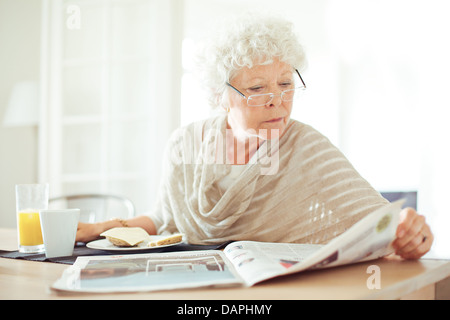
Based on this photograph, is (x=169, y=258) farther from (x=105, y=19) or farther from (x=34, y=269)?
(x=105, y=19)

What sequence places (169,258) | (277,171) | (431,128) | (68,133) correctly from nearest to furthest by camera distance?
(169,258) < (277,171) < (68,133) < (431,128)

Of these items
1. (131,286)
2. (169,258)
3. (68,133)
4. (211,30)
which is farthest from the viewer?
(68,133)

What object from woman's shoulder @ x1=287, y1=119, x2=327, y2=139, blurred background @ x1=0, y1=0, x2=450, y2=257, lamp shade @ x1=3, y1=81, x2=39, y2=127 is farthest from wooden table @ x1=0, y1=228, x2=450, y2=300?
lamp shade @ x1=3, y1=81, x2=39, y2=127

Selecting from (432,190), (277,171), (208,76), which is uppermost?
(208,76)

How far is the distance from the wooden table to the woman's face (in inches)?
22.2

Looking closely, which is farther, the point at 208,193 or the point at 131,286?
the point at 208,193

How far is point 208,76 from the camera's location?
142cm

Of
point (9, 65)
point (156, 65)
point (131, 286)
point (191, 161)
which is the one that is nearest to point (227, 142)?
point (191, 161)

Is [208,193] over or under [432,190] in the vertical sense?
over

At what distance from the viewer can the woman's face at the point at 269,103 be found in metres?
1.26

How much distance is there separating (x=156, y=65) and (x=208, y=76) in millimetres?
1303

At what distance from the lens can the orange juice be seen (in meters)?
1.04

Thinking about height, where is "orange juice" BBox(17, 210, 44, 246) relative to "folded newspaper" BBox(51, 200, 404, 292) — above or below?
below

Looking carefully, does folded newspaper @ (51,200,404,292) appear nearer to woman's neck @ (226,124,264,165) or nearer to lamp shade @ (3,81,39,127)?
woman's neck @ (226,124,264,165)
